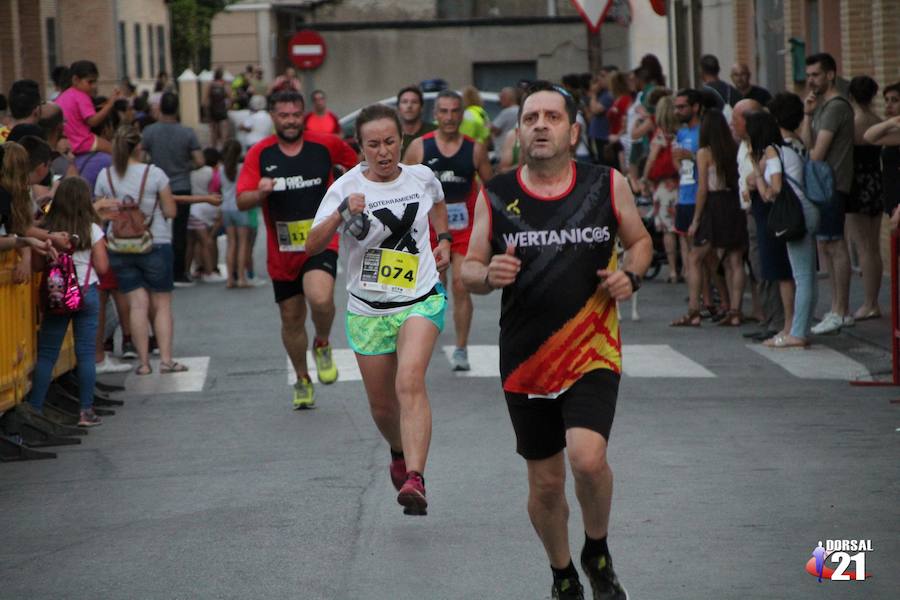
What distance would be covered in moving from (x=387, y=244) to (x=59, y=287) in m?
3.26

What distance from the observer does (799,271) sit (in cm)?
1405

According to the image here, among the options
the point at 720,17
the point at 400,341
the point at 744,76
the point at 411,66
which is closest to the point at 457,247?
the point at 400,341

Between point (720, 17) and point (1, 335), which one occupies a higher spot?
point (720, 17)

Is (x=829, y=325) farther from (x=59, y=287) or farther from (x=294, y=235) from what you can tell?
(x=59, y=287)

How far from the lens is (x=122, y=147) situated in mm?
13898

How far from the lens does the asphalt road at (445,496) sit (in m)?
7.09

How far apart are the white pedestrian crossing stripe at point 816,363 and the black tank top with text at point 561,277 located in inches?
262

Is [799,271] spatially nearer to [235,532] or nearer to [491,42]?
[235,532]

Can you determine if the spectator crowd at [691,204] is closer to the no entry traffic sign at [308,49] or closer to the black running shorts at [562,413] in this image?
the black running shorts at [562,413]

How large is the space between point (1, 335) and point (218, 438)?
1.48 m

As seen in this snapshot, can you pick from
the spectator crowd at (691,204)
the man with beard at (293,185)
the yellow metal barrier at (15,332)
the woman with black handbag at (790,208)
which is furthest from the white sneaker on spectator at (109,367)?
the woman with black handbag at (790,208)

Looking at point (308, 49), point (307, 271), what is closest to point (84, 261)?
point (307, 271)

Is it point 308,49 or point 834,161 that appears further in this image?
point 308,49

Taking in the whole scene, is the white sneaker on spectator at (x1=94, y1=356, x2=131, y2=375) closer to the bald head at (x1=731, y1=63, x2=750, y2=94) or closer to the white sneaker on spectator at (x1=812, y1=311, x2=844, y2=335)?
the white sneaker on spectator at (x1=812, y1=311, x2=844, y2=335)
